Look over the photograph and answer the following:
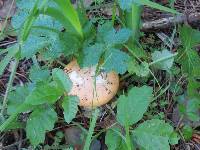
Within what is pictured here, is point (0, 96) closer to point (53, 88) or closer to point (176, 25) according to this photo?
point (53, 88)

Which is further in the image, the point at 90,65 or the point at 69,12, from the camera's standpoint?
the point at 90,65

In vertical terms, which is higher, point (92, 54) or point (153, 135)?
point (92, 54)

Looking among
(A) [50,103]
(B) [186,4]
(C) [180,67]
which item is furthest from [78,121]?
(B) [186,4]

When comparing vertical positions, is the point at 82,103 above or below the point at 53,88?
below

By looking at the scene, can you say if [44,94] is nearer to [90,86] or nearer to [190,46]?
[90,86]

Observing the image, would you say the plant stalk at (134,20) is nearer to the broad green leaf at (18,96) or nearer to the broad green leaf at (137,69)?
the broad green leaf at (137,69)

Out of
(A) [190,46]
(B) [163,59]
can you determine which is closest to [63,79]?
(B) [163,59]
